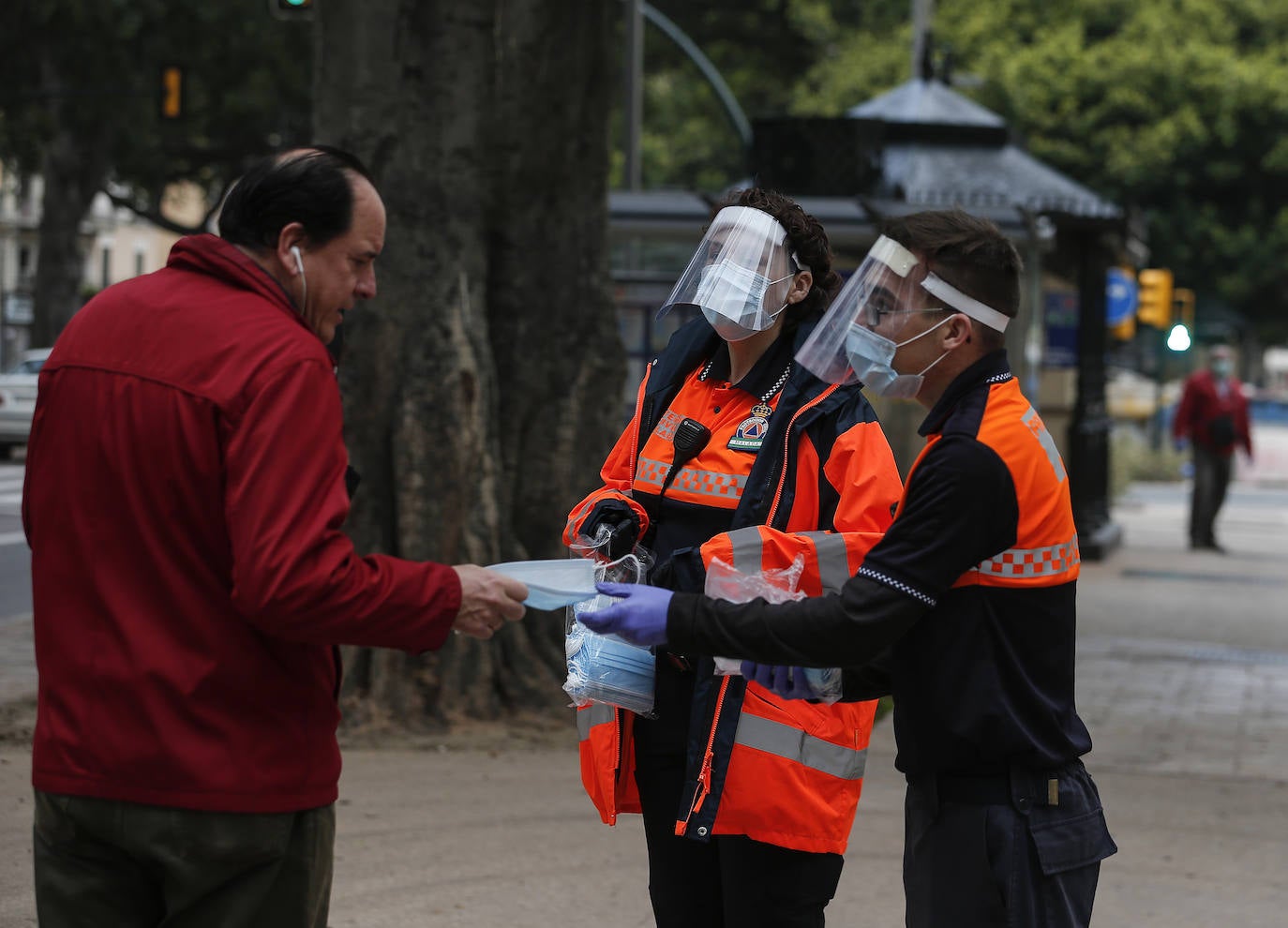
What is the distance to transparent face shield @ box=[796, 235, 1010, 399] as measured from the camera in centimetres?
282

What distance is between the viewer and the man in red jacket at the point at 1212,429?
17.5 meters

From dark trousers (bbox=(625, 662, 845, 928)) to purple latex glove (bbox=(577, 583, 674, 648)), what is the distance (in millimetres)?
604

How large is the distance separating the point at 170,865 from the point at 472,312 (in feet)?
16.7

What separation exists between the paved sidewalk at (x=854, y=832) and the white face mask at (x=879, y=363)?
105 inches

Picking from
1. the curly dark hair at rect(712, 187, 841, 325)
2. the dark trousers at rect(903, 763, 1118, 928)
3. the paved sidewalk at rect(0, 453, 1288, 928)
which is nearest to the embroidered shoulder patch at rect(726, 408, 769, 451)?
the curly dark hair at rect(712, 187, 841, 325)

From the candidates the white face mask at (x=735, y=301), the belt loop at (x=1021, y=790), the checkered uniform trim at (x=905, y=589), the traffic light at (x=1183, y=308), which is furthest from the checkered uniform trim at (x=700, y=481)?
the traffic light at (x=1183, y=308)

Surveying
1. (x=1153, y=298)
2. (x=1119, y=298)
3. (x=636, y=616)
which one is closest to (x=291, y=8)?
(x=636, y=616)

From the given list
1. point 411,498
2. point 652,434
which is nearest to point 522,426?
point 411,498

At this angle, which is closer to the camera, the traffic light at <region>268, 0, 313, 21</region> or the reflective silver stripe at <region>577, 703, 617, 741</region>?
the reflective silver stripe at <region>577, 703, 617, 741</region>

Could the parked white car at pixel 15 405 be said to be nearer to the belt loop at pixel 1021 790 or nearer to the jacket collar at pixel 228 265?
the jacket collar at pixel 228 265

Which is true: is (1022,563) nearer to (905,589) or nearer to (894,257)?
(905,589)

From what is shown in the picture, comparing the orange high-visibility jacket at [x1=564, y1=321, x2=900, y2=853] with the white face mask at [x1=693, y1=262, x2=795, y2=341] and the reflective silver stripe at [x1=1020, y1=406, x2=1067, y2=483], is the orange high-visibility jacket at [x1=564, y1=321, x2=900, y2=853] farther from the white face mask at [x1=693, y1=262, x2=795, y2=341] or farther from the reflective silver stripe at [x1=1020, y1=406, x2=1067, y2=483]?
the reflective silver stripe at [x1=1020, y1=406, x2=1067, y2=483]

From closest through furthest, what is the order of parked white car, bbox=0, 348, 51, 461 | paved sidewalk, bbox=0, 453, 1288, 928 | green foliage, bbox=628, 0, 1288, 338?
paved sidewalk, bbox=0, 453, 1288, 928 → parked white car, bbox=0, 348, 51, 461 → green foliage, bbox=628, 0, 1288, 338

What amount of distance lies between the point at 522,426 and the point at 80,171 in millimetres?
25742
